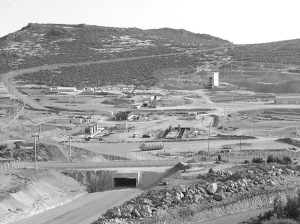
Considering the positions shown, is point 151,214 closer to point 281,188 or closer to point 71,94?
point 281,188

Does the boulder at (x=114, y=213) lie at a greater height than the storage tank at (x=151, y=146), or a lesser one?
greater

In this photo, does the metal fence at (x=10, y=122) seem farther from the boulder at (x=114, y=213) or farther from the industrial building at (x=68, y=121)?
the boulder at (x=114, y=213)

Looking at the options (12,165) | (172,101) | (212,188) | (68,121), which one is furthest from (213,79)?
(212,188)

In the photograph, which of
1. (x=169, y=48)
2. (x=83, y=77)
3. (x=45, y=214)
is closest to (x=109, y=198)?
(x=45, y=214)

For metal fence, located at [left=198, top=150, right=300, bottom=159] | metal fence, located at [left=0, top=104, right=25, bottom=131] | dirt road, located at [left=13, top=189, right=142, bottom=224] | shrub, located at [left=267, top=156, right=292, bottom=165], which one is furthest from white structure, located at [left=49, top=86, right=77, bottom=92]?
dirt road, located at [left=13, top=189, right=142, bottom=224]

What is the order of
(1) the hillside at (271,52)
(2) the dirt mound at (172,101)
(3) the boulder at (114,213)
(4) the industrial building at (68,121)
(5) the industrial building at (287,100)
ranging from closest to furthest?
(3) the boulder at (114,213) → (4) the industrial building at (68,121) → (5) the industrial building at (287,100) → (2) the dirt mound at (172,101) → (1) the hillside at (271,52)

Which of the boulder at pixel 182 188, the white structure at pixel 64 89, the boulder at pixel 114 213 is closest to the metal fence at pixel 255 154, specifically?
the boulder at pixel 182 188

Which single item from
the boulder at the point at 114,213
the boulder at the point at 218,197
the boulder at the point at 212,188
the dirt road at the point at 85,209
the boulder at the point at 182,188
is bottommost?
the dirt road at the point at 85,209
